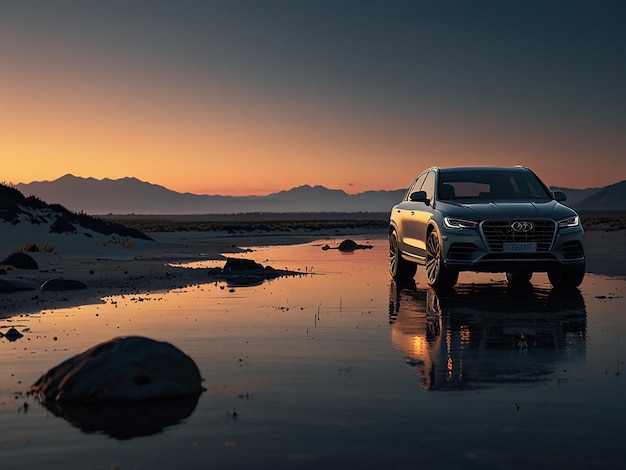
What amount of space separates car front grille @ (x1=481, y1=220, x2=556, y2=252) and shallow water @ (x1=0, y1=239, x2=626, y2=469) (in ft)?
4.73

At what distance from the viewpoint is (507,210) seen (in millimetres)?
16031

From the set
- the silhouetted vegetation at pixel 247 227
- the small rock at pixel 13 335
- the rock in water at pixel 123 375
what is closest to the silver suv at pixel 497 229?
the small rock at pixel 13 335

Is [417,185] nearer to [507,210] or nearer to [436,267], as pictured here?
[436,267]

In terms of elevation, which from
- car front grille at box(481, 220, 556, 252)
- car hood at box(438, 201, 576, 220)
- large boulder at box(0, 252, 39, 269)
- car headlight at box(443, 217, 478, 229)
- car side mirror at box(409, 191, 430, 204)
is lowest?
large boulder at box(0, 252, 39, 269)

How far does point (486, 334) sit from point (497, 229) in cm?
515

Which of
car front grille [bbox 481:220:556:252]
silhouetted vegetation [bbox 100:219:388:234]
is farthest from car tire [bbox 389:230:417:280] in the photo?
silhouetted vegetation [bbox 100:219:388:234]

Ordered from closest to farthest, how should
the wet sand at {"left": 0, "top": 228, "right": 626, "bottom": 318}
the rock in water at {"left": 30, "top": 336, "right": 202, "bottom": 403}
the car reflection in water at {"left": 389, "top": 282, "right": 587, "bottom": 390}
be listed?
the rock in water at {"left": 30, "top": 336, "right": 202, "bottom": 403} < the car reflection in water at {"left": 389, "top": 282, "right": 587, "bottom": 390} < the wet sand at {"left": 0, "top": 228, "right": 626, "bottom": 318}

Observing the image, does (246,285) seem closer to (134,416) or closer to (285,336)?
(285,336)

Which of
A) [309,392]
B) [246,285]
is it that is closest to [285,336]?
[309,392]

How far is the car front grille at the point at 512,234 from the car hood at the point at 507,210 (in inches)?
4.3

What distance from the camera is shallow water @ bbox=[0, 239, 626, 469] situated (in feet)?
18.1

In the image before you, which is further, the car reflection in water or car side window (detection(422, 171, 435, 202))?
car side window (detection(422, 171, 435, 202))

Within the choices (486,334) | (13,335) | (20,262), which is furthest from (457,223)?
(20,262)

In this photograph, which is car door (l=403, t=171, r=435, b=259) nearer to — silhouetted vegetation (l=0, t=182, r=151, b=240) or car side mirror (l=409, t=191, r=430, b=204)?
car side mirror (l=409, t=191, r=430, b=204)
